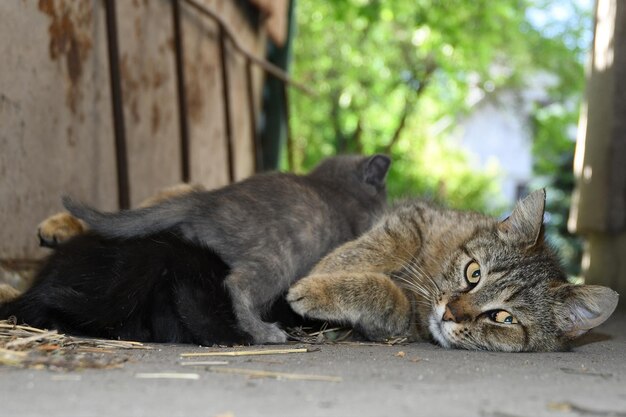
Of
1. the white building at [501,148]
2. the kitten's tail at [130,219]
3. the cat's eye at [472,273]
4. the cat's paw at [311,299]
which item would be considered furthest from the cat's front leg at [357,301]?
the white building at [501,148]

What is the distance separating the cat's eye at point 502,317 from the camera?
3.49m

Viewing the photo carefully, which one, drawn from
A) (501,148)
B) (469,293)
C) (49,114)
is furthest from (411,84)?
(469,293)

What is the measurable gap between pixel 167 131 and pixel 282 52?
3070 mm

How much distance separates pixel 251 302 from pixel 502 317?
1.18 metres

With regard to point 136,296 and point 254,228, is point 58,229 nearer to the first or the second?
point 136,296

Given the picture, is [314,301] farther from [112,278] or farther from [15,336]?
[15,336]

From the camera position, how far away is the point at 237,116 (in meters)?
7.53

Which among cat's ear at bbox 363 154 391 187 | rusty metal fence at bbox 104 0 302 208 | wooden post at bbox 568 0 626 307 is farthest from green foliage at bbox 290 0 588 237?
cat's ear at bbox 363 154 391 187

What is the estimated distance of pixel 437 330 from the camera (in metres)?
3.54

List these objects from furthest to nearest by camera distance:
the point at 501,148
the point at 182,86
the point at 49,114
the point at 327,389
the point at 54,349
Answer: the point at 501,148 < the point at 182,86 < the point at 49,114 < the point at 54,349 < the point at 327,389

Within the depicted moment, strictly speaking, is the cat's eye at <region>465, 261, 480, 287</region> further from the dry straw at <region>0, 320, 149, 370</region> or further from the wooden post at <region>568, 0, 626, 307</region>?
the wooden post at <region>568, 0, 626, 307</region>

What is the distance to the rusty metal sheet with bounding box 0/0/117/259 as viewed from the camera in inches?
148

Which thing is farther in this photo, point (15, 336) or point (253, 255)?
point (253, 255)

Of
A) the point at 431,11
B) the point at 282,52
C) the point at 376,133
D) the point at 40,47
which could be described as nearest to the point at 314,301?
the point at 40,47
